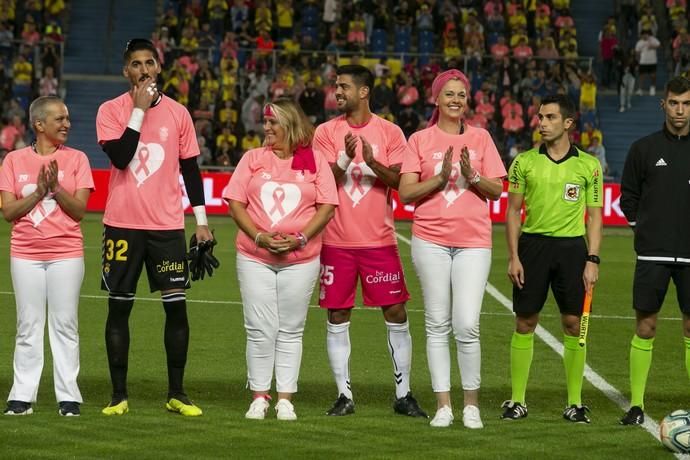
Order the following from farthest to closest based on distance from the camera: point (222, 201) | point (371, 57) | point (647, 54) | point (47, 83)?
point (647, 54) < point (371, 57) < point (47, 83) < point (222, 201)

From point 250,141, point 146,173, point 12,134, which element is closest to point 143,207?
point 146,173

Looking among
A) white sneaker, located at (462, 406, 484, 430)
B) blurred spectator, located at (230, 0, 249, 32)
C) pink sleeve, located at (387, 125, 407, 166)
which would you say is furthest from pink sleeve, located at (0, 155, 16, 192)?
blurred spectator, located at (230, 0, 249, 32)

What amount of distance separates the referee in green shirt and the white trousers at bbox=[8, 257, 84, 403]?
9.81 feet

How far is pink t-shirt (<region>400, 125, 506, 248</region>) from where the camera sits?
8852 millimetres

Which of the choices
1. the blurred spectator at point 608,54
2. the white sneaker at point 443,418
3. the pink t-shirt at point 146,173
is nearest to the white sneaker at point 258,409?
the white sneaker at point 443,418

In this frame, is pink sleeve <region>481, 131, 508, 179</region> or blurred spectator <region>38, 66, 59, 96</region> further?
blurred spectator <region>38, 66, 59, 96</region>

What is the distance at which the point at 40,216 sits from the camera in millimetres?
8766

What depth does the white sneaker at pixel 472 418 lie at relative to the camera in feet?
28.6

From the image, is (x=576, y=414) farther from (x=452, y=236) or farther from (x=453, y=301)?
(x=452, y=236)

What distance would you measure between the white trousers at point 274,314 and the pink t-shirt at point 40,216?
3.87 ft

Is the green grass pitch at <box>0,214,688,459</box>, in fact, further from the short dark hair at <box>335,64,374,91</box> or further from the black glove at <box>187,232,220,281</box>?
the short dark hair at <box>335,64,374,91</box>

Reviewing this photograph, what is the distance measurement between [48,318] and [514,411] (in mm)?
3241

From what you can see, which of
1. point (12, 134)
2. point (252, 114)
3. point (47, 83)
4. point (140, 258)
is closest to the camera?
point (140, 258)

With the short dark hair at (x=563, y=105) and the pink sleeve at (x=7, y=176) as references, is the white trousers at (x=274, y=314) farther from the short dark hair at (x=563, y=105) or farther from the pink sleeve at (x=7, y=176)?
the short dark hair at (x=563, y=105)
